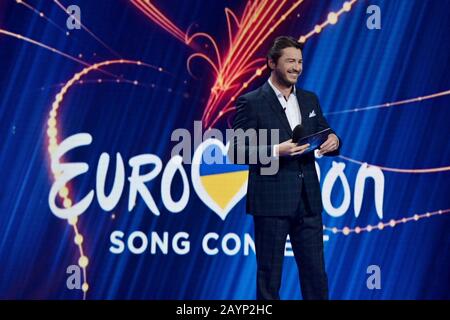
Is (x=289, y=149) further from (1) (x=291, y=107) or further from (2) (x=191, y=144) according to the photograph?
(2) (x=191, y=144)

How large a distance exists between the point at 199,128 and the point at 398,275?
1456mm

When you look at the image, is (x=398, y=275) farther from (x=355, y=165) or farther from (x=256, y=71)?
(x=256, y=71)

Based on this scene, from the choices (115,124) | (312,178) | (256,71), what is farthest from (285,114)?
(115,124)

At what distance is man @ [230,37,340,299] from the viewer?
13.0 ft

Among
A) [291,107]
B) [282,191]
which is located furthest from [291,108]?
[282,191]

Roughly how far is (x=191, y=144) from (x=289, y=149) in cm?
98

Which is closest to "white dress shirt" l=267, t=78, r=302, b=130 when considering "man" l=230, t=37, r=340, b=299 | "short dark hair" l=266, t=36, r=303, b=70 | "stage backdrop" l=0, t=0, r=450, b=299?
"man" l=230, t=37, r=340, b=299

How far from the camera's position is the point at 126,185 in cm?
469

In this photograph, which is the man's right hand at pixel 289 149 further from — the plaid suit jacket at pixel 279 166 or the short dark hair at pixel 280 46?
the short dark hair at pixel 280 46

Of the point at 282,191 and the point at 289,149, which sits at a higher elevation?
the point at 289,149

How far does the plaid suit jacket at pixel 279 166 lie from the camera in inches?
155

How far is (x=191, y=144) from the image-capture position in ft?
15.3

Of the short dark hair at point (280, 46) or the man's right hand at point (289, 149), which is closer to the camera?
the man's right hand at point (289, 149)

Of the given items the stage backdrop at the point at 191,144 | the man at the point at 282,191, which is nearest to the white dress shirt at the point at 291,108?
the man at the point at 282,191
